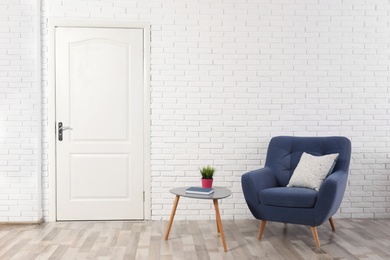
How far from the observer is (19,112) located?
4613 mm

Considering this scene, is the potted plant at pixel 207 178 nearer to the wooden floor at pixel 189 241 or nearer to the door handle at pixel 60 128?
the wooden floor at pixel 189 241

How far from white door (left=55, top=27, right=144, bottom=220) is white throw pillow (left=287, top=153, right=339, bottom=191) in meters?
1.73

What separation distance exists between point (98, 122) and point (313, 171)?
7.71 ft

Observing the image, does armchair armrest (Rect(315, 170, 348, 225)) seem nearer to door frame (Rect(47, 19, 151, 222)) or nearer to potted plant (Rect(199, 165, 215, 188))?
potted plant (Rect(199, 165, 215, 188))

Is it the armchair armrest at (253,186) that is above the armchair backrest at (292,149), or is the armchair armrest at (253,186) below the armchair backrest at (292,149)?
below

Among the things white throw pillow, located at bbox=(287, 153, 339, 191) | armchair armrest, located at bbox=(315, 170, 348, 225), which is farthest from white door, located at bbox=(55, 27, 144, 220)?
armchair armrest, located at bbox=(315, 170, 348, 225)

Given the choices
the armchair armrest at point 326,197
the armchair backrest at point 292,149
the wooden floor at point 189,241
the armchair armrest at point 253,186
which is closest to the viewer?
the wooden floor at point 189,241

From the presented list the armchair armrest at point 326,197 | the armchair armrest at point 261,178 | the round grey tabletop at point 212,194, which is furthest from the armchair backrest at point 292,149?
the round grey tabletop at point 212,194

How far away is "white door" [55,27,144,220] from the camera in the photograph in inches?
189

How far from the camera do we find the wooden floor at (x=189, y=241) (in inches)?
140

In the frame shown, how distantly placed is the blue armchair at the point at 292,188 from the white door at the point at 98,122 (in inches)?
56.3

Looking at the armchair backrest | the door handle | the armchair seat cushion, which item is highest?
the door handle

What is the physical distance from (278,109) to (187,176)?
128 centimetres

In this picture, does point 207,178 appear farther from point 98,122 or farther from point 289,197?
point 98,122
